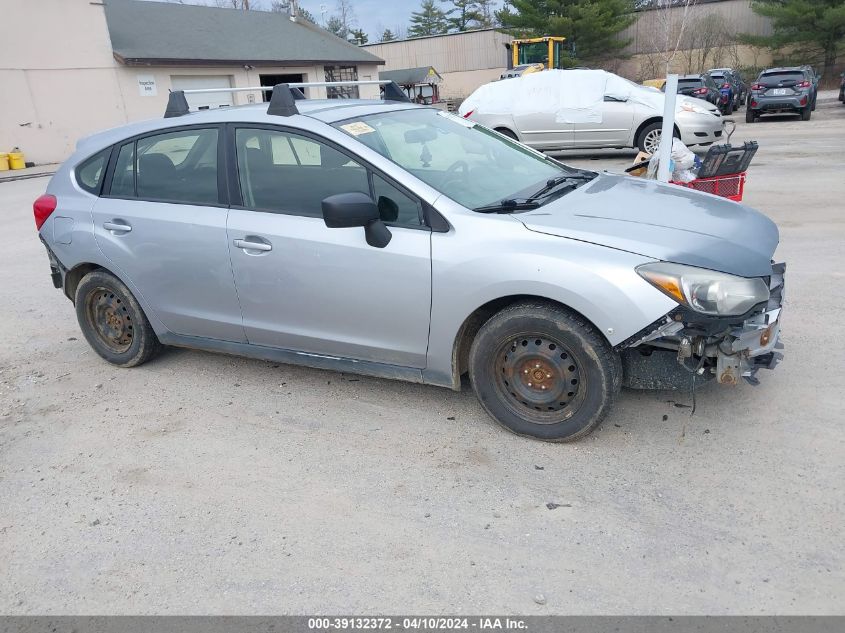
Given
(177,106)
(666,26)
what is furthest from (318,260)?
(666,26)

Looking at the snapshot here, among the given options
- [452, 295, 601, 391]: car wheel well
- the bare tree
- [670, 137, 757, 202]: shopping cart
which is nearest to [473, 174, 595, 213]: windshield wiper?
[452, 295, 601, 391]: car wheel well

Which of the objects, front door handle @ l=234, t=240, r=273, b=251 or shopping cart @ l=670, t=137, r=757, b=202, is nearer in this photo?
front door handle @ l=234, t=240, r=273, b=251

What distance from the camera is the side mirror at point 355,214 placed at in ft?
11.3

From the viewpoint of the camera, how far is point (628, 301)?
3178mm

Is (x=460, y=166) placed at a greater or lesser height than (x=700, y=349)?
greater

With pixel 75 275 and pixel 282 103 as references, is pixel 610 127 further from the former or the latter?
pixel 75 275

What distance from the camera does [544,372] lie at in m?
3.50

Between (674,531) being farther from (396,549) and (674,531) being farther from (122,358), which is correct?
(122,358)

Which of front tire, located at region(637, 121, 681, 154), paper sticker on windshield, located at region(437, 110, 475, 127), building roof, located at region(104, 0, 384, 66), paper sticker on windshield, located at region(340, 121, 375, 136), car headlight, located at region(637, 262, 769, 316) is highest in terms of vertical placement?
building roof, located at region(104, 0, 384, 66)

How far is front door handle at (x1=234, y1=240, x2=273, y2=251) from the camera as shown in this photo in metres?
3.98

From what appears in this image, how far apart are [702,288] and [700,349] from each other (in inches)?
11.4

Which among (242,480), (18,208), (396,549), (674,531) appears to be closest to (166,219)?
(242,480)

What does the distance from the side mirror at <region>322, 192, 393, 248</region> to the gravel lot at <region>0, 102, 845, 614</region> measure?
110 cm

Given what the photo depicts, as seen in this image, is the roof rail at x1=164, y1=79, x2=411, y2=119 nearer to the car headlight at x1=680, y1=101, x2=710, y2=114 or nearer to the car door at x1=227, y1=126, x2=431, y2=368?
the car door at x1=227, y1=126, x2=431, y2=368
